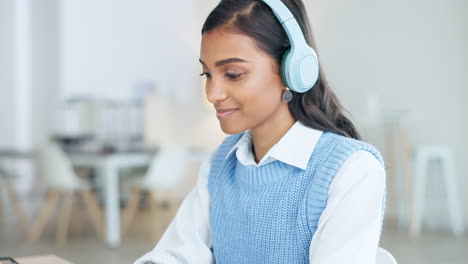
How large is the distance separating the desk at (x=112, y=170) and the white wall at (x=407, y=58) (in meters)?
1.98

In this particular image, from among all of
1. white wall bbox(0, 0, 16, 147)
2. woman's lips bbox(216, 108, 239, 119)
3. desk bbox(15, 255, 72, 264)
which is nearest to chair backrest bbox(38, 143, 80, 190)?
desk bbox(15, 255, 72, 264)

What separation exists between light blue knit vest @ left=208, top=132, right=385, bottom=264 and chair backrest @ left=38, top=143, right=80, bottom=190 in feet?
12.7

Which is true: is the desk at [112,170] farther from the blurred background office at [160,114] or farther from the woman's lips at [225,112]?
the woman's lips at [225,112]

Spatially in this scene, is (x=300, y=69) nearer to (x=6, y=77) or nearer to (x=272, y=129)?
(x=272, y=129)

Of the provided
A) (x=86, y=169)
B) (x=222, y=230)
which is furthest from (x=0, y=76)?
(x=222, y=230)

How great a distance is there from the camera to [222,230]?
1.28 m

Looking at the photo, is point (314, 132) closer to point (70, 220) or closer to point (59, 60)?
point (70, 220)

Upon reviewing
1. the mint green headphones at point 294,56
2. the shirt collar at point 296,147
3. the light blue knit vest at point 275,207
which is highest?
the mint green headphones at point 294,56

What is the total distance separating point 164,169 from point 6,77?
516 cm

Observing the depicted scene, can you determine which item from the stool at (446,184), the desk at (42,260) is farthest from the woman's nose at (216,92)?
the stool at (446,184)

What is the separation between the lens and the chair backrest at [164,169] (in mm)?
5020

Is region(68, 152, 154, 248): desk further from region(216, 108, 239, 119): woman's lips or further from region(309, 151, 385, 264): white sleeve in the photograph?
region(309, 151, 385, 264): white sleeve

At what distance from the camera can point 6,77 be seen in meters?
9.30

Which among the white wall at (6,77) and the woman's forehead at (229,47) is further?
the white wall at (6,77)
